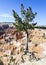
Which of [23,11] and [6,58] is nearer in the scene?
[6,58]

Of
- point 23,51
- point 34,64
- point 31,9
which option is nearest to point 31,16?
point 31,9

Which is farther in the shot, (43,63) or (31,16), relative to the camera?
(31,16)

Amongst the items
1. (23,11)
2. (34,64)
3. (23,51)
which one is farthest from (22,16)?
(34,64)

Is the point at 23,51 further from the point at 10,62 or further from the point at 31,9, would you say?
the point at 31,9

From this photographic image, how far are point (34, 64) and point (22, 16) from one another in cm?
1224

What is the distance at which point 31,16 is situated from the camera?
30016mm

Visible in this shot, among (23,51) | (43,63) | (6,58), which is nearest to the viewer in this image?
(43,63)

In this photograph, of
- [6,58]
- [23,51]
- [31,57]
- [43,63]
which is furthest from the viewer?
[23,51]

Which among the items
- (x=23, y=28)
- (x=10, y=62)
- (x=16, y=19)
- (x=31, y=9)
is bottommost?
(x=10, y=62)

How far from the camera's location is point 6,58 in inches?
1109

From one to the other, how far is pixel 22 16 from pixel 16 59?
891cm

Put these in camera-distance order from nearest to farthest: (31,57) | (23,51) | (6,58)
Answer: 1. (31,57)
2. (6,58)
3. (23,51)

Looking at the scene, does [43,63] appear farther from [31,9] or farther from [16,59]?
[31,9]

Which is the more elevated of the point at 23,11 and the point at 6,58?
the point at 23,11
